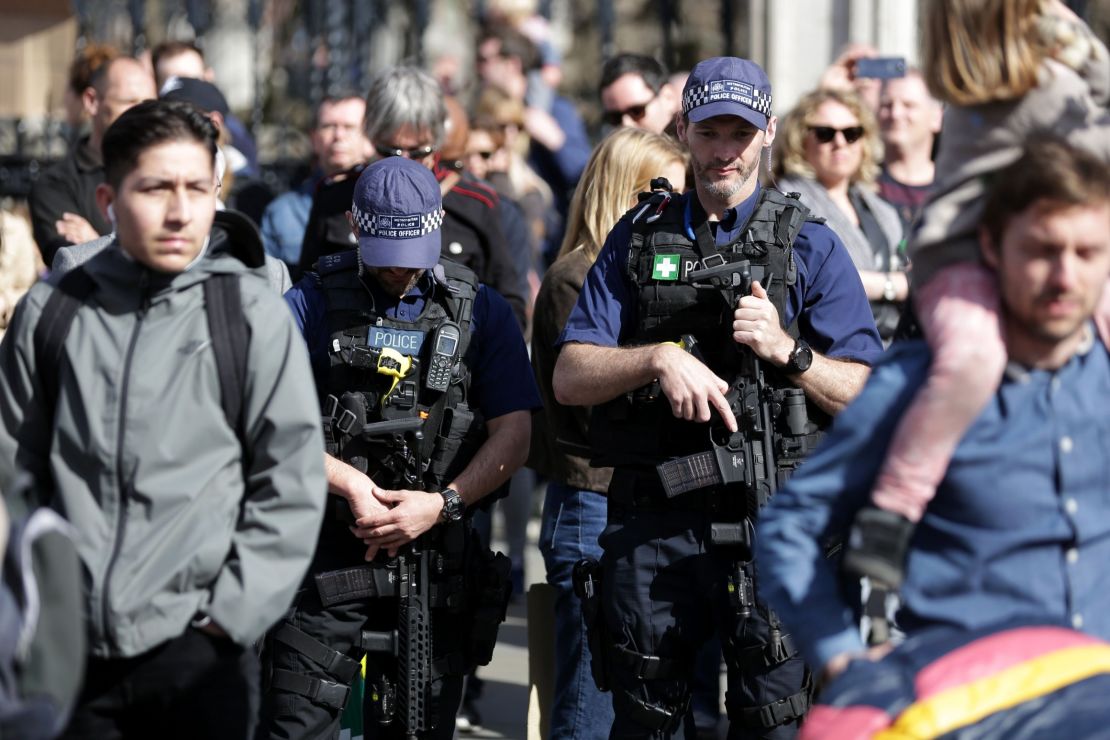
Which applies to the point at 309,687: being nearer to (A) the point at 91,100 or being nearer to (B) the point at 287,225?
(A) the point at 91,100

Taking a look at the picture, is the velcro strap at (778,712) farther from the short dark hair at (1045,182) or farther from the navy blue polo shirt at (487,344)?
the short dark hair at (1045,182)

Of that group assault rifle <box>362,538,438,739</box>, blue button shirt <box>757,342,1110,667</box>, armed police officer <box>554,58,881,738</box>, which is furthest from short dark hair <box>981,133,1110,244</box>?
assault rifle <box>362,538,438,739</box>

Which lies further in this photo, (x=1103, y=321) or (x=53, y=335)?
(x=53, y=335)

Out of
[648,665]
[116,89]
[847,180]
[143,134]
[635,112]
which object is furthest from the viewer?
[635,112]

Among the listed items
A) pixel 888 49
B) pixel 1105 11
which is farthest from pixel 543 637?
pixel 1105 11

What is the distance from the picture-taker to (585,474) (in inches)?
224

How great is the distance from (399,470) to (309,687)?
65 cm

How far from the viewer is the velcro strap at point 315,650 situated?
15.7 ft

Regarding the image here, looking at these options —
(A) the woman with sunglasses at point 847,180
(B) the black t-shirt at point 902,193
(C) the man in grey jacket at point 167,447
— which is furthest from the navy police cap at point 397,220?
(B) the black t-shirt at point 902,193

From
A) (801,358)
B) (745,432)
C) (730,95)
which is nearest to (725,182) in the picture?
(730,95)

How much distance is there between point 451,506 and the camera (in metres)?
4.93

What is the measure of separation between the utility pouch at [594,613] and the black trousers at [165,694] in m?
1.40

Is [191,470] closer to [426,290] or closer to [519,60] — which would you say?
[426,290]

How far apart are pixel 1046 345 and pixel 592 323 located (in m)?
1.84
